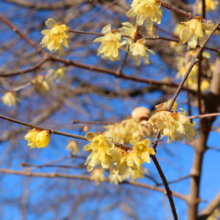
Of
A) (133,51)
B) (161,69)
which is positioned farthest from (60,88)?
(133,51)

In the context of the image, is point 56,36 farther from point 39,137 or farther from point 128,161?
point 128,161

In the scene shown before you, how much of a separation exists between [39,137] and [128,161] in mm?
280

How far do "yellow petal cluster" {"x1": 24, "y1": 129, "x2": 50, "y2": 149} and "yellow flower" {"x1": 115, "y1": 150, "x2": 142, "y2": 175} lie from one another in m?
0.23

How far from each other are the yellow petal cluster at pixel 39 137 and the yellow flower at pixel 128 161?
23 cm

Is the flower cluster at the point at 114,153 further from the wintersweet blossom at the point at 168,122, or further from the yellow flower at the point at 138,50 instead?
the yellow flower at the point at 138,50

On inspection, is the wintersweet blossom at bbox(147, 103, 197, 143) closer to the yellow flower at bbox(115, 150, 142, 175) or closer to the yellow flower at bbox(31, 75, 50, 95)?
the yellow flower at bbox(115, 150, 142, 175)

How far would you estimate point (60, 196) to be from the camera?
5.19 meters

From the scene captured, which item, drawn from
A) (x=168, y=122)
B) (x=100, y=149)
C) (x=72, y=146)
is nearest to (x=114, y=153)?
(x=100, y=149)

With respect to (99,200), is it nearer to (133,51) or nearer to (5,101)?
(5,101)

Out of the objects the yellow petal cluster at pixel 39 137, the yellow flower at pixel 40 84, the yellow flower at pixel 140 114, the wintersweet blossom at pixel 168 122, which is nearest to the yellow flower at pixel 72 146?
the yellow flower at pixel 40 84

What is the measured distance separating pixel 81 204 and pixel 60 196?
60cm

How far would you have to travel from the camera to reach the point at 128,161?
2.54 feet

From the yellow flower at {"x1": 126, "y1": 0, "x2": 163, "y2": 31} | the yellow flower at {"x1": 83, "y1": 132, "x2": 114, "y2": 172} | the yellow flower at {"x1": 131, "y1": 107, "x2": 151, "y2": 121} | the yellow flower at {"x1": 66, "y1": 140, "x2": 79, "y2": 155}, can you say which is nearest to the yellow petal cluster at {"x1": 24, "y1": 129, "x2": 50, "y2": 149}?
the yellow flower at {"x1": 83, "y1": 132, "x2": 114, "y2": 172}

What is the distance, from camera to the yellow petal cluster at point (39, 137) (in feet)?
2.62
